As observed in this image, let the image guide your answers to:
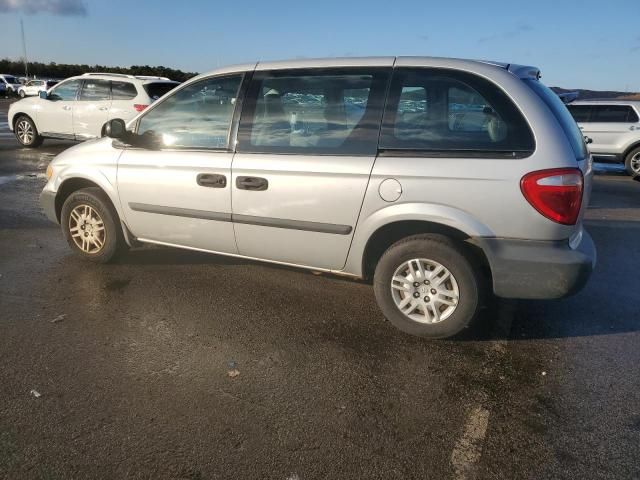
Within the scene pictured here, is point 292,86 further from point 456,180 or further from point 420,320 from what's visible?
point 420,320

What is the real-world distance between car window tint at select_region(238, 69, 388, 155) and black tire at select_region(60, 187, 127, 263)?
4.96 feet

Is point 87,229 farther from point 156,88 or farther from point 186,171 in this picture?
point 156,88

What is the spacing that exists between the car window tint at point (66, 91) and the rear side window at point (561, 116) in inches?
447

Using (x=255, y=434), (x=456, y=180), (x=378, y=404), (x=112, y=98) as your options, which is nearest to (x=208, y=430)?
(x=255, y=434)

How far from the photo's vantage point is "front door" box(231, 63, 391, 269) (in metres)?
3.58

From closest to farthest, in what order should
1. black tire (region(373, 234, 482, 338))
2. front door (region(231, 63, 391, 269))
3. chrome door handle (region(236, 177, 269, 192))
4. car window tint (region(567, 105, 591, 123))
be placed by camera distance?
black tire (region(373, 234, 482, 338)) → front door (region(231, 63, 391, 269)) → chrome door handle (region(236, 177, 269, 192)) → car window tint (region(567, 105, 591, 123))

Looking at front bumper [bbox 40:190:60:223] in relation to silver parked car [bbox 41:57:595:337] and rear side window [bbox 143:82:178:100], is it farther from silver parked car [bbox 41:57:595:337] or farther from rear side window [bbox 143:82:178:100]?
rear side window [bbox 143:82:178:100]

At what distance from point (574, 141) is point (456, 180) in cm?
82

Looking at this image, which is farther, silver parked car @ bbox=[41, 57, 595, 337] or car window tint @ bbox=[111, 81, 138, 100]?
car window tint @ bbox=[111, 81, 138, 100]

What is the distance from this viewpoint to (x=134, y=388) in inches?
Answer: 113

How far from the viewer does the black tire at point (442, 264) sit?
336 centimetres

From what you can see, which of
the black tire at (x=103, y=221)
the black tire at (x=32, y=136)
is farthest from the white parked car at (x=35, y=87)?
the black tire at (x=103, y=221)

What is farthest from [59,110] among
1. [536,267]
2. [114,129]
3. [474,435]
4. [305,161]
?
[474,435]

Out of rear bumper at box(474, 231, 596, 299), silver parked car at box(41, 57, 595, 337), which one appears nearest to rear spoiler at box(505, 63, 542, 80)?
silver parked car at box(41, 57, 595, 337)
